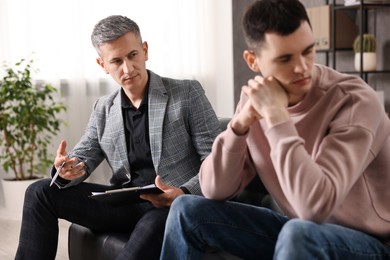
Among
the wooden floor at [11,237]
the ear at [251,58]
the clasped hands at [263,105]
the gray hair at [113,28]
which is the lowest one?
the wooden floor at [11,237]

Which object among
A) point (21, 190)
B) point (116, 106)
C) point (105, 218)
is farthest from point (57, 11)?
point (105, 218)

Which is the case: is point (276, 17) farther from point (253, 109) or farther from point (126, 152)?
point (126, 152)

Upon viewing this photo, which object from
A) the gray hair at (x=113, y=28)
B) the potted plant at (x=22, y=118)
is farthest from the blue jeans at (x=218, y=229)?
the potted plant at (x=22, y=118)

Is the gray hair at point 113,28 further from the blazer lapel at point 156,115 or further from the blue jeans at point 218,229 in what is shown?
the blue jeans at point 218,229

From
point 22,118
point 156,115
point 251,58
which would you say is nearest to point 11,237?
point 22,118

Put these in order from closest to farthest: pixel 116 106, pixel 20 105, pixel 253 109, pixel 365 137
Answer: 1. pixel 365 137
2. pixel 253 109
3. pixel 116 106
4. pixel 20 105

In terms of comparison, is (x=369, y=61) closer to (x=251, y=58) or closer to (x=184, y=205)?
(x=251, y=58)

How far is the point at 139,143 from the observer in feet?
7.72

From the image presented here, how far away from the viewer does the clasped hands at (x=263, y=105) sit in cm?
149

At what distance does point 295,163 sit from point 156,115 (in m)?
0.96

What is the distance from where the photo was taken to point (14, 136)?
4008 millimetres

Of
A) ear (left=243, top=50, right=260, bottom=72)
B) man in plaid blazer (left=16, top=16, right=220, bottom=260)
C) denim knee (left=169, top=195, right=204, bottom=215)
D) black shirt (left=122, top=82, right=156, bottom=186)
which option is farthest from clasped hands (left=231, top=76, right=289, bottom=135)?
black shirt (left=122, top=82, right=156, bottom=186)

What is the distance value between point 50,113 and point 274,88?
2.61m

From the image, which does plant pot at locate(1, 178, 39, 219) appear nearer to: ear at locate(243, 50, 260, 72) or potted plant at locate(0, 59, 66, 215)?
potted plant at locate(0, 59, 66, 215)
